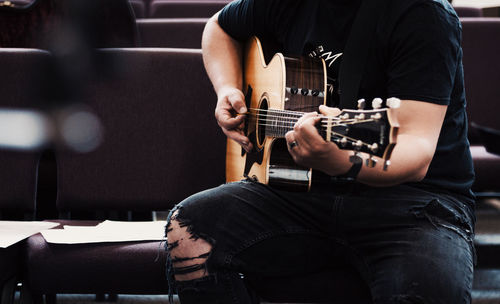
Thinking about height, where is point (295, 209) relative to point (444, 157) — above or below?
below

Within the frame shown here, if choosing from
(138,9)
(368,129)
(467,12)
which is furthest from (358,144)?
(138,9)

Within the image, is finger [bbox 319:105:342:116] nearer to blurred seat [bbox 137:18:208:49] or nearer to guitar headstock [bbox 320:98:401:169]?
guitar headstock [bbox 320:98:401:169]

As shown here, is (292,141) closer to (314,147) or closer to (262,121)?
(314,147)

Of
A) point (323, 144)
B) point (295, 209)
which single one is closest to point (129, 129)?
point (295, 209)

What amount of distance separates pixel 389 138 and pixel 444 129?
358mm

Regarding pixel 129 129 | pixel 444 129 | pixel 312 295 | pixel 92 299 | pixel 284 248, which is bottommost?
pixel 92 299

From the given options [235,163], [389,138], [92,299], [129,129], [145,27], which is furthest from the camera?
[145,27]

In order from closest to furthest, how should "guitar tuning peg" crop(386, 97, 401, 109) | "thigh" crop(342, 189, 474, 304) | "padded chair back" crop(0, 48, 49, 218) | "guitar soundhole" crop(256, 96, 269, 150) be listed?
"guitar tuning peg" crop(386, 97, 401, 109)
"thigh" crop(342, 189, 474, 304)
"guitar soundhole" crop(256, 96, 269, 150)
"padded chair back" crop(0, 48, 49, 218)

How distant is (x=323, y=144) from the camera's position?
1111 mm

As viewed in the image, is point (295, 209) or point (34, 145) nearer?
point (295, 209)

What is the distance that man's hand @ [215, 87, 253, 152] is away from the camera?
157 cm

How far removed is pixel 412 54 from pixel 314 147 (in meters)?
0.31

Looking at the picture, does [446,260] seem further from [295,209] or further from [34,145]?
[34,145]

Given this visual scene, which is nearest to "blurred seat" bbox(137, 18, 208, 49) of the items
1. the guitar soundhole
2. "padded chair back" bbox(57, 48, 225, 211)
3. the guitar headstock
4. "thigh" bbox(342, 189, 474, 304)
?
"padded chair back" bbox(57, 48, 225, 211)
